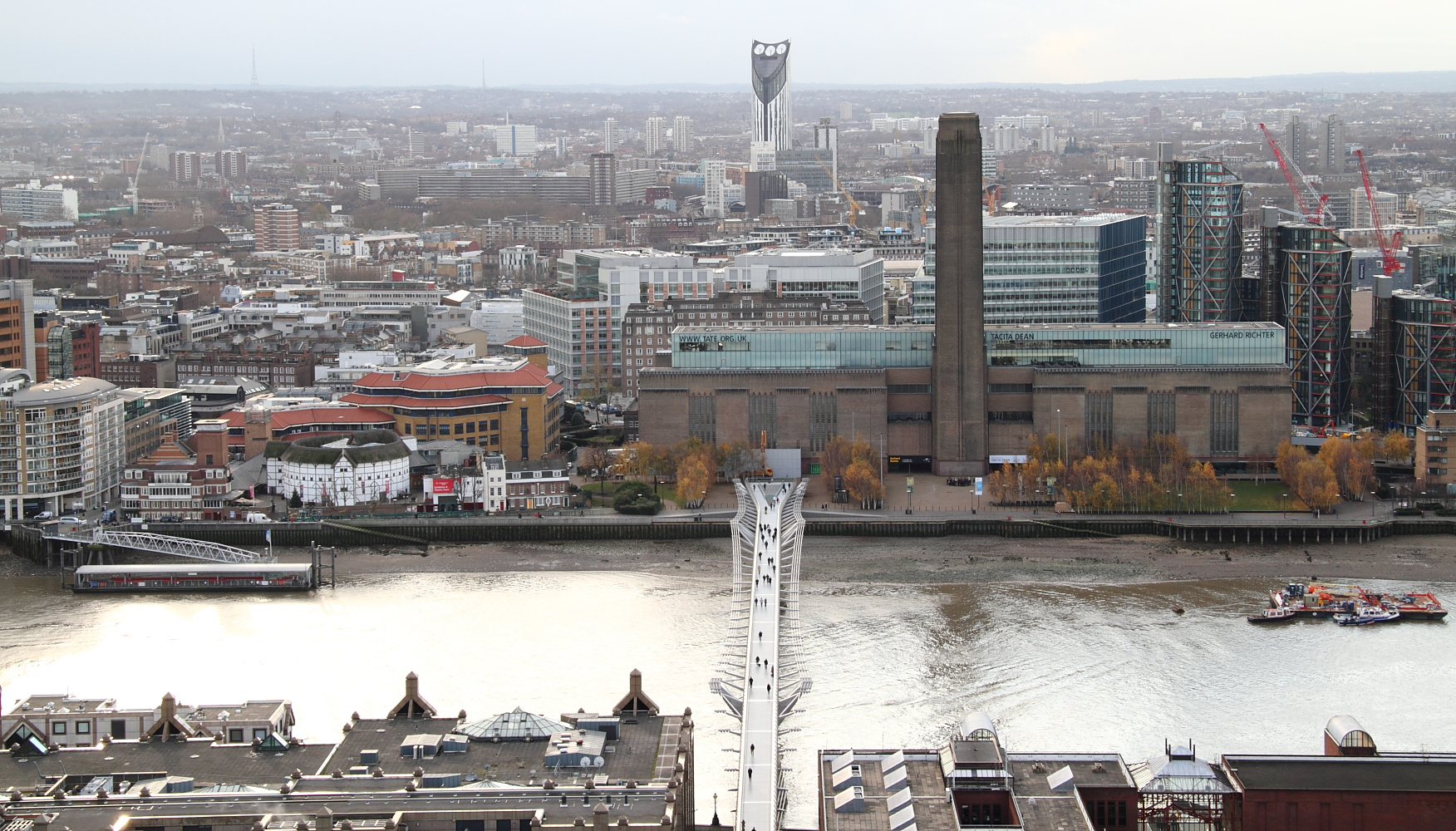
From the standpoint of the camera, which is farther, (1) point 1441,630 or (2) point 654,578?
(2) point 654,578

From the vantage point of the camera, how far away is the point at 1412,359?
48.8 m

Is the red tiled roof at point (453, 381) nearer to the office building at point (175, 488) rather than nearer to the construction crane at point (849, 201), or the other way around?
the office building at point (175, 488)

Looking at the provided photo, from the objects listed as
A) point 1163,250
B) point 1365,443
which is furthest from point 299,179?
point 1365,443

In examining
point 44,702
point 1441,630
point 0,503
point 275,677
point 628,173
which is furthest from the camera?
point 628,173

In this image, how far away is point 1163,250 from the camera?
56656mm

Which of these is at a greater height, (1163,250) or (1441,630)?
(1163,250)

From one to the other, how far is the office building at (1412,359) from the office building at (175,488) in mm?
24767

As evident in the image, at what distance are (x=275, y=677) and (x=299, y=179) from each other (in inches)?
5163

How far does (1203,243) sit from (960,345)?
1320cm

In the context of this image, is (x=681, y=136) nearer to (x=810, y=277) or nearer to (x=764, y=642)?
(x=810, y=277)

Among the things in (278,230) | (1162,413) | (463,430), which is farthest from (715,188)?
(1162,413)

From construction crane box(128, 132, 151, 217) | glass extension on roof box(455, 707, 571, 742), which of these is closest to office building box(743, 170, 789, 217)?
construction crane box(128, 132, 151, 217)

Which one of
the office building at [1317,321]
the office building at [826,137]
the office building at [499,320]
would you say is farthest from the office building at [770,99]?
the office building at [1317,321]

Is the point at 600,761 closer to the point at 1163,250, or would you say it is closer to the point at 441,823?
the point at 441,823
